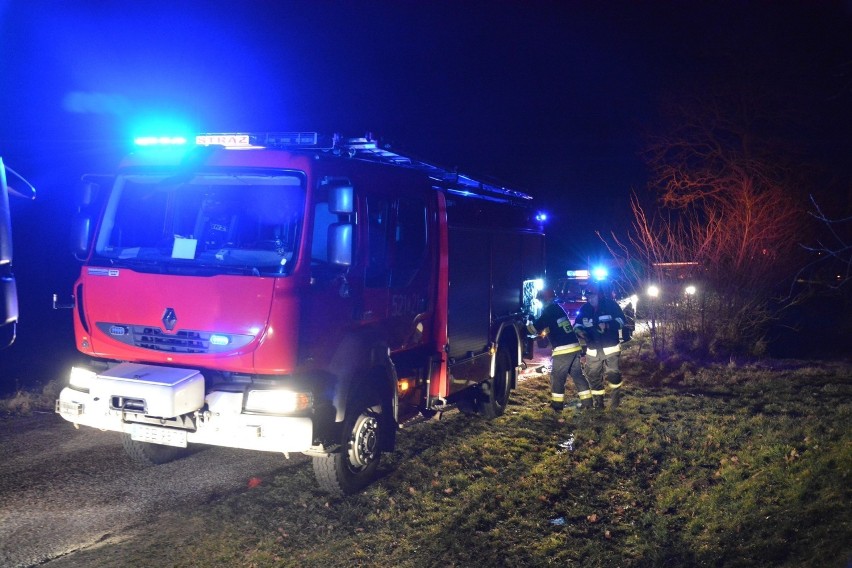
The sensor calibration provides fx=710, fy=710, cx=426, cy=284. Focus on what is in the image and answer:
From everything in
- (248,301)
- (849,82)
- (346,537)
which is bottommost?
(346,537)

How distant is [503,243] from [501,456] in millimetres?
2867

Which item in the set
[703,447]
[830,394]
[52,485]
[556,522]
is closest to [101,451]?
[52,485]

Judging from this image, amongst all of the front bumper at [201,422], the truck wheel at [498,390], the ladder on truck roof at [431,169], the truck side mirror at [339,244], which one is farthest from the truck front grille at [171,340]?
the truck wheel at [498,390]

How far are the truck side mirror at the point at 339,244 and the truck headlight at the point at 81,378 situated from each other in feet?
6.73

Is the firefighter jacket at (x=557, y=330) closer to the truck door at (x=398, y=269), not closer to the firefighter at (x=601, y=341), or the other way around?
the firefighter at (x=601, y=341)

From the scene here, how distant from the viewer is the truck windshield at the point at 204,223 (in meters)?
5.03

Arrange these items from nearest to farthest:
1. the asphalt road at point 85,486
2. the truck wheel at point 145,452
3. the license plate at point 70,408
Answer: the asphalt road at point 85,486 < the license plate at point 70,408 < the truck wheel at point 145,452

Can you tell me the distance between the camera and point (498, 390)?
863 cm

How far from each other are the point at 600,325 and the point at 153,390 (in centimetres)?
558

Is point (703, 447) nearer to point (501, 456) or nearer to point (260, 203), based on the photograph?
point (501, 456)

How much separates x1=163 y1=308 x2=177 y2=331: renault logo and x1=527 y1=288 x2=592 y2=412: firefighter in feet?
16.0

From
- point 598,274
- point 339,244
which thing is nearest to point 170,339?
point 339,244

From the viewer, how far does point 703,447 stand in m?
6.82

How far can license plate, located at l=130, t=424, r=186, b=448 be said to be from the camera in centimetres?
498
